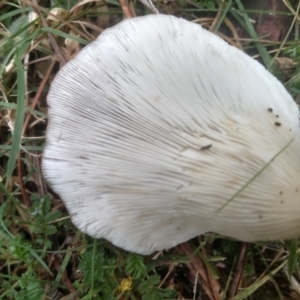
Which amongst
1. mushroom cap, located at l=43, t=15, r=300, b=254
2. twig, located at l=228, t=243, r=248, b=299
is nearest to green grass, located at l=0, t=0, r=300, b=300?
twig, located at l=228, t=243, r=248, b=299

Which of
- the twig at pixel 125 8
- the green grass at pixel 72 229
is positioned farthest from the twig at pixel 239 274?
the twig at pixel 125 8

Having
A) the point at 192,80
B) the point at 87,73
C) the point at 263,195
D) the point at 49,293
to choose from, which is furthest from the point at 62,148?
the point at 49,293

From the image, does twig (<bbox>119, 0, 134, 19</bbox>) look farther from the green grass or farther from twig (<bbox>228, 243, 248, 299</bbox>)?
twig (<bbox>228, 243, 248, 299</bbox>)

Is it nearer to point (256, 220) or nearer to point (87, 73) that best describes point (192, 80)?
point (87, 73)

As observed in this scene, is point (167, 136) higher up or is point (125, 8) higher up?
point (125, 8)

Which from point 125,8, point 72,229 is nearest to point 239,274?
point 72,229

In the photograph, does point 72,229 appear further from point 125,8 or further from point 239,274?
point 125,8
